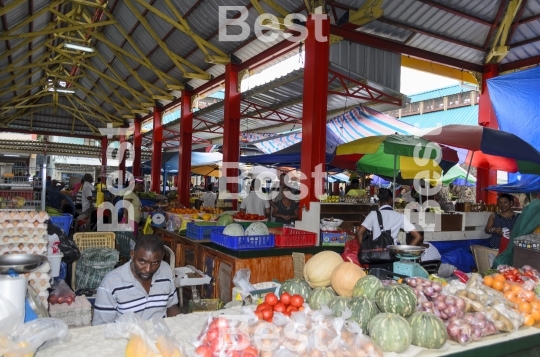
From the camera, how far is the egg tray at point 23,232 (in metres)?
3.03

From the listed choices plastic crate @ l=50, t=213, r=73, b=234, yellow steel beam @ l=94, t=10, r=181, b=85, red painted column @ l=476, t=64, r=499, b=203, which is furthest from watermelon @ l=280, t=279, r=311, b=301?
yellow steel beam @ l=94, t=10, r=181, b=85

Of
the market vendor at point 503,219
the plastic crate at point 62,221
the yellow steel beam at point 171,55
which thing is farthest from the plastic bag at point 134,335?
the yellow steel beam at point 171,55

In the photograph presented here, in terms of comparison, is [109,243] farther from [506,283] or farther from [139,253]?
[506,283]

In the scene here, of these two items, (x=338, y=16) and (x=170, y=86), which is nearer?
(x=338, y=16)

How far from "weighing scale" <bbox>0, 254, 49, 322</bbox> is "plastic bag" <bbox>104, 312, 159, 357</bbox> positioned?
0.40 metres

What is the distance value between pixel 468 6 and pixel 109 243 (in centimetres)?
780

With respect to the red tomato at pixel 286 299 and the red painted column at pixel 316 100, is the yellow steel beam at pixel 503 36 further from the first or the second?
the red tomato at pixel 286 299

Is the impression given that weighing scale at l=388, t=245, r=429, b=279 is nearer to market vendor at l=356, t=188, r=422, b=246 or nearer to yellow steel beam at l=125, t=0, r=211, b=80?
market vendor at l=356, t=188, r=422, b=246

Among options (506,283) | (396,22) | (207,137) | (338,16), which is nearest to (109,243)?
(506,283)

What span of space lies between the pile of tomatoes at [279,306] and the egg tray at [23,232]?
1.94m

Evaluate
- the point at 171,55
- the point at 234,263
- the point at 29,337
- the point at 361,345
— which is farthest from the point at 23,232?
the point at 171,55

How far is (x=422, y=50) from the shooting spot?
372 inches

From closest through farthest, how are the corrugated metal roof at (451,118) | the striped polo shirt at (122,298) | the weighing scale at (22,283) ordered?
1. the weighing scale at (22,283)
2. the striped polo shirt at (122,298)
3. the corrugated metal roof at (451,118)

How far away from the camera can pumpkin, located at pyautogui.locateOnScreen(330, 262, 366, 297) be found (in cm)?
262
